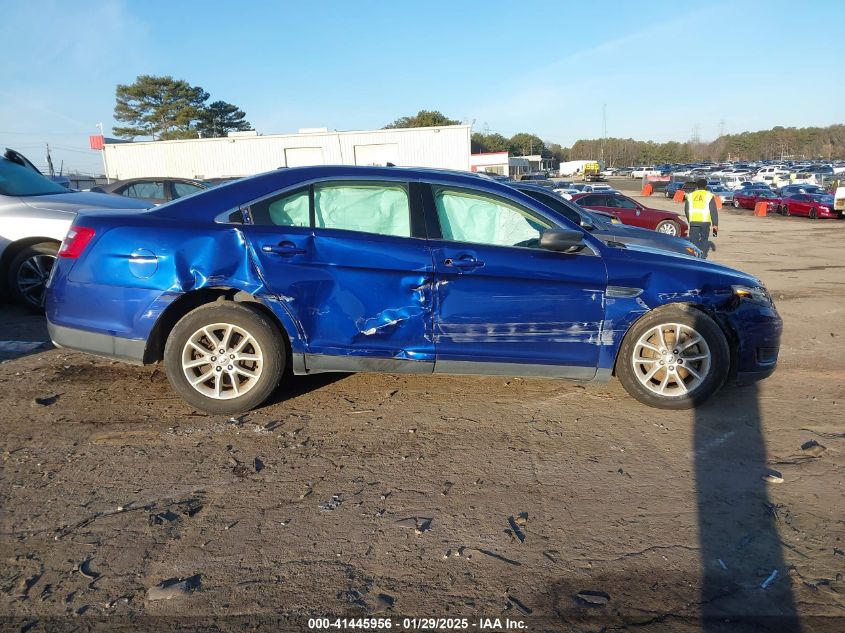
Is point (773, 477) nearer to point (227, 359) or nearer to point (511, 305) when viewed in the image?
point (511, 305)

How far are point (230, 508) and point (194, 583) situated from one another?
0.59 meters

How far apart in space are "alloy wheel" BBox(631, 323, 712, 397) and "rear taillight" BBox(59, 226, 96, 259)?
3.75 m

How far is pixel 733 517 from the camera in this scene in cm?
313

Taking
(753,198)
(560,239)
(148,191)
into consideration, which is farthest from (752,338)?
(753,198)

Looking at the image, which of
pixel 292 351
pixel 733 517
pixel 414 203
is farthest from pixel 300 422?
pixel 733 517

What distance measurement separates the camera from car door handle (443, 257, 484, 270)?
13.8 feet

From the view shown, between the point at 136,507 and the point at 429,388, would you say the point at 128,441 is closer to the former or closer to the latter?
the point at 136,507

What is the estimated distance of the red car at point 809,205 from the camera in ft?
86.5

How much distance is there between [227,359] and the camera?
419 centimetres

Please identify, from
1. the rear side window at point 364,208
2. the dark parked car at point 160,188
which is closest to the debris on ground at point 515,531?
the rear side window at point 364,208

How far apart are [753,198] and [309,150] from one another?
23248 mm

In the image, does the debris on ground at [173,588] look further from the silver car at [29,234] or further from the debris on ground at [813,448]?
the silver car at [29,234]

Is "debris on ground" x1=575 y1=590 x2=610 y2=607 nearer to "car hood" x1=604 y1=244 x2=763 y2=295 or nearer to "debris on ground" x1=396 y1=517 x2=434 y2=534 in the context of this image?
"debris on ground" x1=396 y1=517 x2=434 y2=534

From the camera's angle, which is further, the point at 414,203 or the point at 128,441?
the point at 414,203
